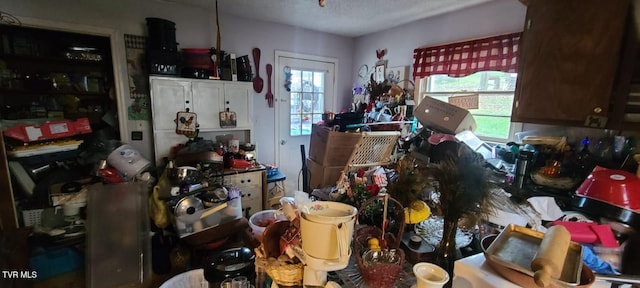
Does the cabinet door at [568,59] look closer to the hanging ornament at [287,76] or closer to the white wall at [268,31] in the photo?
the white wall at [268,31]

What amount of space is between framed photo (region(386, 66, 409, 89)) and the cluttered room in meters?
0.02

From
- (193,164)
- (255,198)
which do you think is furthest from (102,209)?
(255,198)

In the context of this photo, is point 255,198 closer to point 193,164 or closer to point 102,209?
point 193,164

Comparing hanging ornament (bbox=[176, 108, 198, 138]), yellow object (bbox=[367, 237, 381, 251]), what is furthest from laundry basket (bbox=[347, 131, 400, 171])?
hanging ornament (bbox=[176, 108, 198, 138])

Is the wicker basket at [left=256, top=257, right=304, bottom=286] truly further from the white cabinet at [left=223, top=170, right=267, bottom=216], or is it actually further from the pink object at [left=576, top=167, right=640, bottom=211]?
the white cabinet at [left=223, top=170, right=267, bottom=216]

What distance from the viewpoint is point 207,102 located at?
2.62 m

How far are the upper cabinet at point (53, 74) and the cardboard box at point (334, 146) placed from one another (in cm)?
205

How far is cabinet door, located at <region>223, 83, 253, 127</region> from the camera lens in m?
2.72

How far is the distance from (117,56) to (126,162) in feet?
3.16

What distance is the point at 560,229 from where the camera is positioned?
0.58 m

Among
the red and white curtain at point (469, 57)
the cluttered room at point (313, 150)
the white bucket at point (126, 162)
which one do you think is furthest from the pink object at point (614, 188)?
the white bucket at point (126, 162)

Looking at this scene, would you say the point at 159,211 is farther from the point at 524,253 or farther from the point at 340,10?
the point at 340,10

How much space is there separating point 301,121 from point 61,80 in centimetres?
233

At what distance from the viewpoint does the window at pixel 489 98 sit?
2.24 meters
